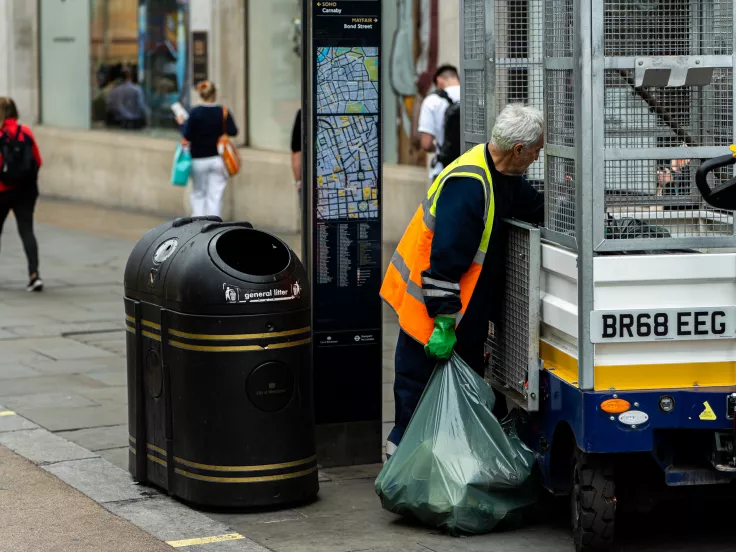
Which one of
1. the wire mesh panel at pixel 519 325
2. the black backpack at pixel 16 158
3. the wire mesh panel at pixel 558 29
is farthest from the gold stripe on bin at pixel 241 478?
the black backpack at pixel 16 158

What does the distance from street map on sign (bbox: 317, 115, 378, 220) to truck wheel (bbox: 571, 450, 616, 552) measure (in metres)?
1.84

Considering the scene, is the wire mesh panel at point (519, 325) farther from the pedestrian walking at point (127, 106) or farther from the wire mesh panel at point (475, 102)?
the pedestrian walking at point (127, 106)

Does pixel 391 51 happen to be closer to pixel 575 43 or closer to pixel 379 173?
pixel 379 173

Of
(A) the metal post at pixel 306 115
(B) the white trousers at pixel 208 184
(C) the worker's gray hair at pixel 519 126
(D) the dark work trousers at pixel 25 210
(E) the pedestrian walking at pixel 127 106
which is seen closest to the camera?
(C) the worker's gray hair at pixel 519 126

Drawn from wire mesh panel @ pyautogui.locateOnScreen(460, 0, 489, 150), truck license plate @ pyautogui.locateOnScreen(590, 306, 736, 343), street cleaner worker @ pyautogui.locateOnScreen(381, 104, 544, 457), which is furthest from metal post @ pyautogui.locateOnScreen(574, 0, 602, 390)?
wire mesh panel @ pyautogui.locateOnScreen(460, 0, 489, 150)

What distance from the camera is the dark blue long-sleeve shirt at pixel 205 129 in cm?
1354

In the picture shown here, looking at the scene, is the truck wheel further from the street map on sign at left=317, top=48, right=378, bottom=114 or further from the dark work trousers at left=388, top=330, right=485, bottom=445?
the street map on sign at left=317, top=48, right=378, bottom=114

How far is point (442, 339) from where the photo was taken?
5.70 m

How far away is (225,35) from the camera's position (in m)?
17.0

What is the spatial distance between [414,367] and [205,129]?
26.2 feet

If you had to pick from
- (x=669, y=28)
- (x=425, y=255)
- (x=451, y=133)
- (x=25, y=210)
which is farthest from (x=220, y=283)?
(x=25, y=210)

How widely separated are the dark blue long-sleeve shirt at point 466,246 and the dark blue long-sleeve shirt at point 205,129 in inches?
314

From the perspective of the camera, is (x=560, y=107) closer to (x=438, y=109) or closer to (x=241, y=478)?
(x=241, y=478)

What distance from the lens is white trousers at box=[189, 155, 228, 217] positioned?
13836 millimetres
